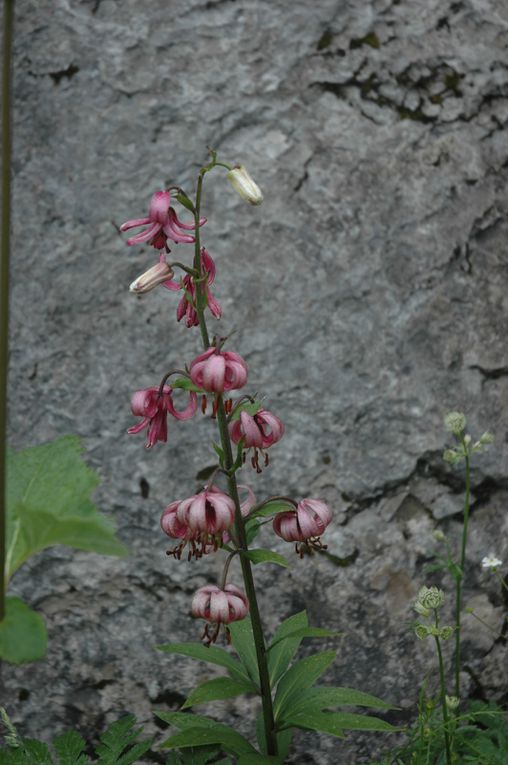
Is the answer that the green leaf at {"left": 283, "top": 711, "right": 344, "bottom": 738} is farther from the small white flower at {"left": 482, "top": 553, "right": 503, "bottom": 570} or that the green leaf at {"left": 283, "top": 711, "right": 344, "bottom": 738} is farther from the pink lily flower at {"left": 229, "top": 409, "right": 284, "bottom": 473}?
the small white flower at {"left": 482, "top": 553, "right": 503, "bottom": 570}

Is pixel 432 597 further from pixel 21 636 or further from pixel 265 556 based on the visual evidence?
pixel 21 636

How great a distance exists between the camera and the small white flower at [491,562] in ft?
10.6

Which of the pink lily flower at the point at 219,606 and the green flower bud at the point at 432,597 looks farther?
the green flower bud at the point at 432,597

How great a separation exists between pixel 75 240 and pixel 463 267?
1394 millimetres

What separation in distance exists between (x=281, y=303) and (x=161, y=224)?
118 centimetres

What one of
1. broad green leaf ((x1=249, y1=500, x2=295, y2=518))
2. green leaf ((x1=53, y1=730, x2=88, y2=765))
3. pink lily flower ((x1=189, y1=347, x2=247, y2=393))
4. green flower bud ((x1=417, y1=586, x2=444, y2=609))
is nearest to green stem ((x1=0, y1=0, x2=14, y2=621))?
pink lily flower ((x1=189, y1=347, x2=247, y2=393))

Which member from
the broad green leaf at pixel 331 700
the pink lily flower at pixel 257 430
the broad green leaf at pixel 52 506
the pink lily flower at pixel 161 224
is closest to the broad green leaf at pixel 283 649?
the broad green leaf at pixel 331 700

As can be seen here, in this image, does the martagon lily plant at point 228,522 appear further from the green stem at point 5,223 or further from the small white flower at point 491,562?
the small white flower at point 491,562

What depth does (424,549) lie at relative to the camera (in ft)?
11.1

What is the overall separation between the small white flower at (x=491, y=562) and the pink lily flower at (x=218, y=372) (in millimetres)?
1422

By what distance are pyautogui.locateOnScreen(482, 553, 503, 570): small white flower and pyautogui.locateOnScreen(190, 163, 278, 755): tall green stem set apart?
975 millimetres

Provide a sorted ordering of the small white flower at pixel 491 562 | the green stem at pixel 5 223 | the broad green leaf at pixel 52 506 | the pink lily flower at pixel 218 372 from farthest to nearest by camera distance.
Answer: the small white flower at pixel 491 562 < the pink lily flower at pixel 218 372 < the broad green leaf at pixel 52 506 < the green stem at pixel 5 223

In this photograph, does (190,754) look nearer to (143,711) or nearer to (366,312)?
(143,711)

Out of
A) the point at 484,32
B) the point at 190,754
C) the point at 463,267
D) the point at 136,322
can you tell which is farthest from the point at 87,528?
the point at 484,32
